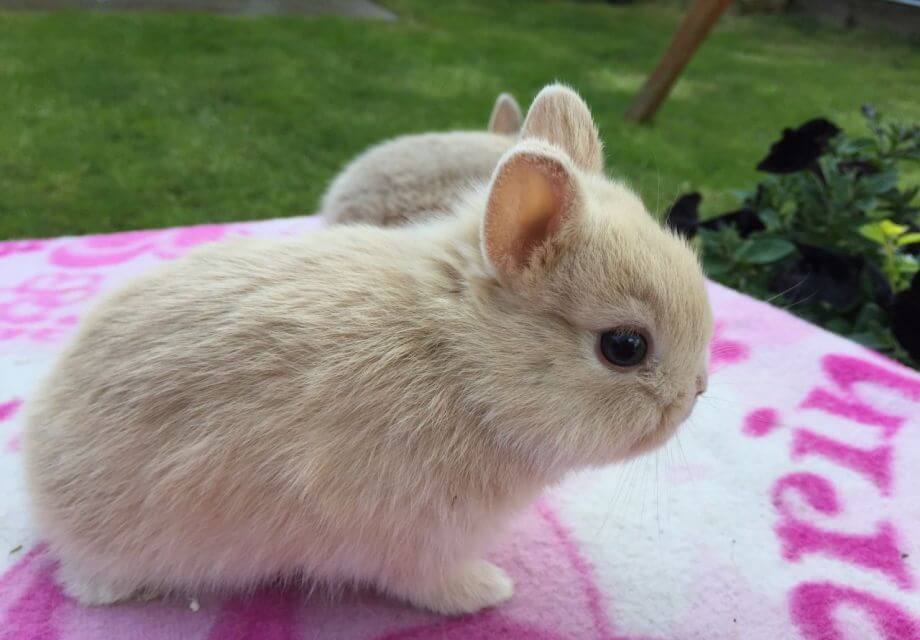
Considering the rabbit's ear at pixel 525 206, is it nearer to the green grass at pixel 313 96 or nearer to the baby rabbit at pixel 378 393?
the baby rabbit at pixel 378 393

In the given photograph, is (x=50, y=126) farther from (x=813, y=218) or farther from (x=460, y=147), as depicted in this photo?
(x=813, y=218)

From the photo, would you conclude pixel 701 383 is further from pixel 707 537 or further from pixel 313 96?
pixel 313 96

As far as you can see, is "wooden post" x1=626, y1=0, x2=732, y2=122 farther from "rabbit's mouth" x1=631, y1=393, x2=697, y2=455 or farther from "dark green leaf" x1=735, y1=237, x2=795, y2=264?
"rabbit's mouth" x1=631, y1=393, x2=697, y2=455

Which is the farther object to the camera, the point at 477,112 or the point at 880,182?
the point at 477,112

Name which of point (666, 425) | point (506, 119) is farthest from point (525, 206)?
point (506, 119)

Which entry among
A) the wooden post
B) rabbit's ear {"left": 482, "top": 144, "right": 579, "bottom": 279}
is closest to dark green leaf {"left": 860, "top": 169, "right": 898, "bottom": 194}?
rabbit's ear {"left": 482, "top": 144, "right": 579, "bottom": 279}

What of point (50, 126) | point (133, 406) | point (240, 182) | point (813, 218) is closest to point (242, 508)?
point (133, 406)
